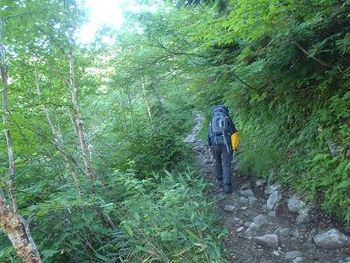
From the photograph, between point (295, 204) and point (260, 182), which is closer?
point (295, 204)

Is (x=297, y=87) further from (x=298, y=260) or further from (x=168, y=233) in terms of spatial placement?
(x=168, y=233)

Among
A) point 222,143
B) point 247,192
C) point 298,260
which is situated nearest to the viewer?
point 298,260

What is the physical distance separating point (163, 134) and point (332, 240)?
19.1ft

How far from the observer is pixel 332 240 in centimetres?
494

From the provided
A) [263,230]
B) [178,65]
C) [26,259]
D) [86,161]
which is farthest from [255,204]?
[178,65]

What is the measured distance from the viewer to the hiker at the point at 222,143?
25.6 feet

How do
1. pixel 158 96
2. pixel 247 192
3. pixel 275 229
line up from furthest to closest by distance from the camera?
pixel 158 96 → pixel 247 192 → pixel 275 229

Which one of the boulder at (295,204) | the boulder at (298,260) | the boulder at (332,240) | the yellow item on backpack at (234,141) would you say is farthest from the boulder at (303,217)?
the yellow item on backpack at (234,141)

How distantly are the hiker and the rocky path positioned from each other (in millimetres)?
482

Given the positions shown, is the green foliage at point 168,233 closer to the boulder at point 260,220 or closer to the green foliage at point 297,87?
the boulder at point 260,220

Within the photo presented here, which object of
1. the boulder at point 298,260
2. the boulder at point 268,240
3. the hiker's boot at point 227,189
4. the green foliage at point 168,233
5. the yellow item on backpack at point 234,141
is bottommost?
the boulder at point 298,260

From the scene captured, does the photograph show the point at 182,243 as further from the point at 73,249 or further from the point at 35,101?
the point at 35,101

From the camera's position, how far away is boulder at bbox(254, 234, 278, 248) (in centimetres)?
544

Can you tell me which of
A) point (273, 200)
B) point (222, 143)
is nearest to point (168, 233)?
point (273, 200)
